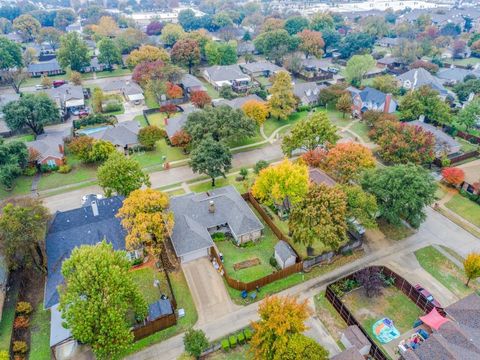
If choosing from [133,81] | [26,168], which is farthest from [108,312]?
[133,81]

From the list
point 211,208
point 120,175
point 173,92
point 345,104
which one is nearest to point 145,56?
point 173,92

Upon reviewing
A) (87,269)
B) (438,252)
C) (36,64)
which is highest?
(87,269)

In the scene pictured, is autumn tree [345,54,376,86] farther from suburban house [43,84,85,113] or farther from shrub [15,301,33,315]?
shrub [15,301,33,315]

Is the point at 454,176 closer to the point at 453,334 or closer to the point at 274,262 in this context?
the point at 453,334

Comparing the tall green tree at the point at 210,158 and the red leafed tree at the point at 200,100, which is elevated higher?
the tall green tree at the point at 210,158

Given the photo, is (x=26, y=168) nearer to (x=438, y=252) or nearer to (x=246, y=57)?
(x=438, y=252)

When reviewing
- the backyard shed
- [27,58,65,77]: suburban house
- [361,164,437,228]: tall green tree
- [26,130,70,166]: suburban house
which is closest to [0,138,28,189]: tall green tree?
[26,130,70,166]: suburban house

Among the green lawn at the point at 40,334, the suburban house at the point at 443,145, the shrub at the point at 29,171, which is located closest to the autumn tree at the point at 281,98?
the suburban house at the point at 443,145

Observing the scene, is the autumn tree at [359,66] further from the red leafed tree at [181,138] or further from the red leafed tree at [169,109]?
the red leafed tree at [181,138]
